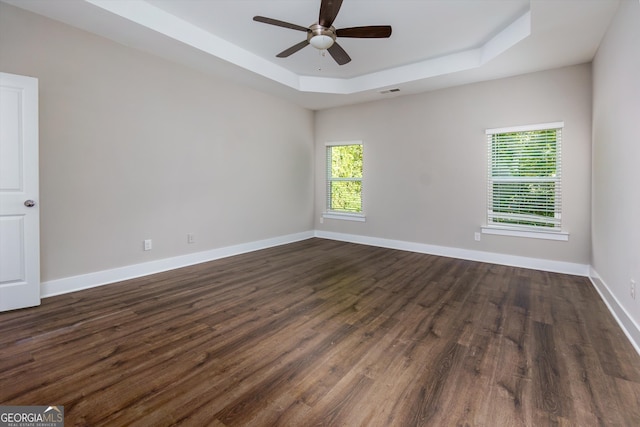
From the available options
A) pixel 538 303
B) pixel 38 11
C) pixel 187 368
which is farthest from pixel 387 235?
pixel 38 11

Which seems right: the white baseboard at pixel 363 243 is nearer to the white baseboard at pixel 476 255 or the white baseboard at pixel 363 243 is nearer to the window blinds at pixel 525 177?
the white baseboard at pixel 476 255

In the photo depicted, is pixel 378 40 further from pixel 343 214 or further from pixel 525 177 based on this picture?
pixel 343 214

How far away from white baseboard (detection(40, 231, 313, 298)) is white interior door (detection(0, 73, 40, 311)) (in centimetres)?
30

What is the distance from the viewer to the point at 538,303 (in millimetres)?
3033

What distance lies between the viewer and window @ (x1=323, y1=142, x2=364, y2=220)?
6.10m

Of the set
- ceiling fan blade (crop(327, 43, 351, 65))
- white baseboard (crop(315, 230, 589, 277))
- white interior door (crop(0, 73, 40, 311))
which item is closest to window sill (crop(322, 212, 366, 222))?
white baseboard (crop(315, 230, 589, 277))

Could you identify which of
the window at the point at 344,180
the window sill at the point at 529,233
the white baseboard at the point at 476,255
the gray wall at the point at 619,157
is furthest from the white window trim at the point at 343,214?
the gray wall at the point at 619,157

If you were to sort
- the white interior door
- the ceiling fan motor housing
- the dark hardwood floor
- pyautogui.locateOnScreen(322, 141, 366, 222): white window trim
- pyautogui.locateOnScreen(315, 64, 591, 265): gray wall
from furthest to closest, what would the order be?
pyautogui.locateOnScreen(322, 141, 366, 222): white window trim < pyautogui.locateOnScreen(315, 64, 591, 265): gray wall < the ceiling fan motor housing < the white interior door < the dark hardwood floor

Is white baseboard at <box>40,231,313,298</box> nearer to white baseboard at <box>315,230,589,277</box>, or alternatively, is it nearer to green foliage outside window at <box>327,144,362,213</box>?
green foliage outside window at <box>327,144,362,213</box>

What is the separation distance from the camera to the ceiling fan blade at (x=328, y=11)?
2471 mm

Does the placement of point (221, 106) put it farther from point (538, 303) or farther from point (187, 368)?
point (538, 303)

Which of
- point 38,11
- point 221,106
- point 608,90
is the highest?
point 38,11

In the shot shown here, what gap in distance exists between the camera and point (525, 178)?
427cm

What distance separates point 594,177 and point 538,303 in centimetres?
178
